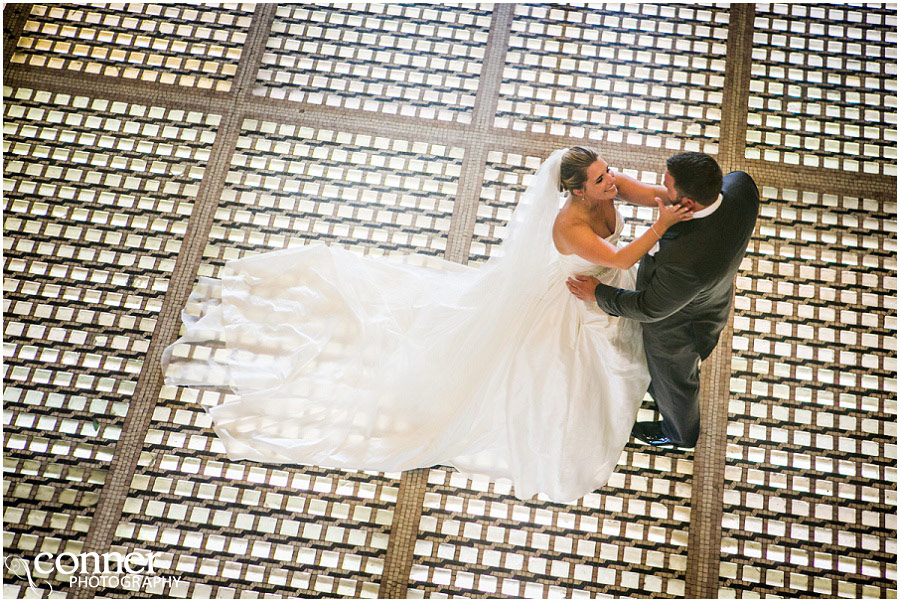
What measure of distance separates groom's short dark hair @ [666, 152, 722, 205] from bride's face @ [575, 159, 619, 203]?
0.31 metres

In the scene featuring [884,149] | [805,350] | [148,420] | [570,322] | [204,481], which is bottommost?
[204,481]

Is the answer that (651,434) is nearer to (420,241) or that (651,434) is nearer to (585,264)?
(585,264)

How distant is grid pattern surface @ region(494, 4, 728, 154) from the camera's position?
326 centimetres

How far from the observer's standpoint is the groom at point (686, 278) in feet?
6.59

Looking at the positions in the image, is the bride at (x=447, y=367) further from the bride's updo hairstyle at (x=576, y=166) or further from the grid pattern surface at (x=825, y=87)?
the grid pattern surface at (x=825, y=87)

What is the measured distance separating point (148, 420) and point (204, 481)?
37 centimetres

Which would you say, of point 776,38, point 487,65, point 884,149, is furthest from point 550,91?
point 884,149

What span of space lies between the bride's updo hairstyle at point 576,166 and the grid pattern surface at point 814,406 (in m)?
1.21

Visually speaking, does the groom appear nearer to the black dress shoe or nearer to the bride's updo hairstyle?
the black dress shoe

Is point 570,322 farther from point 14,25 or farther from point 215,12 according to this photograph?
point 14,25

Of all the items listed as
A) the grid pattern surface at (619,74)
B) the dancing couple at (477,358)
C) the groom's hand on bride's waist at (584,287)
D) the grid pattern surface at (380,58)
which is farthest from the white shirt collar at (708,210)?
the grid pattern surface at (380,58)

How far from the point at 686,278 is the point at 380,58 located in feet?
6.91

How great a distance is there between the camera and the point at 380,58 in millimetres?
3422

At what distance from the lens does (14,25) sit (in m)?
3.48
